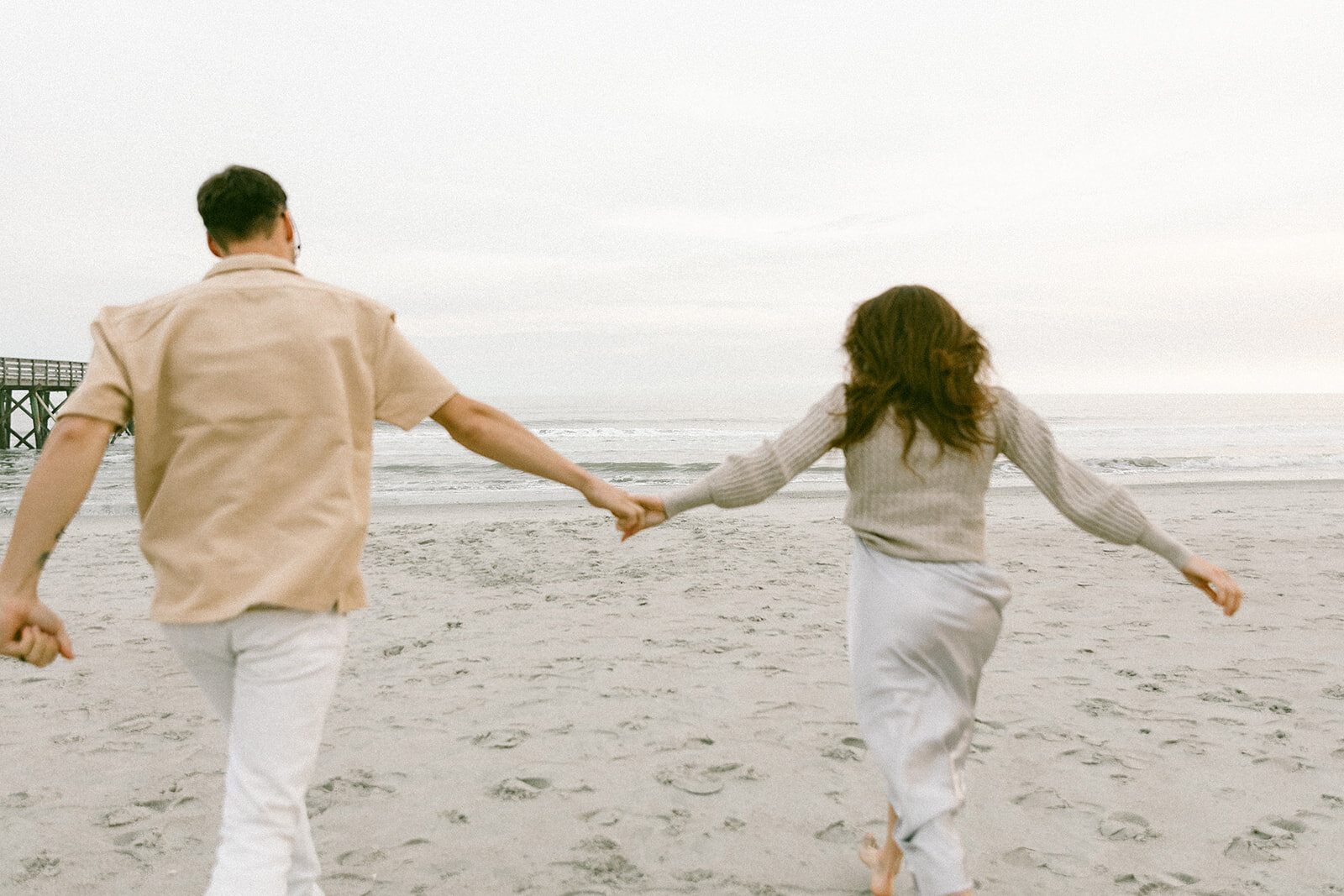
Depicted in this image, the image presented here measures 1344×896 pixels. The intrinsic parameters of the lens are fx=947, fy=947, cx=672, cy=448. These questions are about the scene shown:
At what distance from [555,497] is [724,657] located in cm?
1105

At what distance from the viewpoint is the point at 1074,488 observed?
105 inches

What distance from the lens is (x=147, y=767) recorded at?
13.3ft

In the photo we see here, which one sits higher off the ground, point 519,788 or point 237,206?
point 237,206

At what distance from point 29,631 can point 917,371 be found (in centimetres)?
212

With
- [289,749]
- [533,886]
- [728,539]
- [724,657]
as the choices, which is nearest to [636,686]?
[724,657]

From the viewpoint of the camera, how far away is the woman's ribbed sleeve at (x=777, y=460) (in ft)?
8.59

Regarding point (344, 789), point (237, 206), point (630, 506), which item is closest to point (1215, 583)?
point (630, 506)

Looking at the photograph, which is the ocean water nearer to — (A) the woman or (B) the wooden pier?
(B) the wooden pier

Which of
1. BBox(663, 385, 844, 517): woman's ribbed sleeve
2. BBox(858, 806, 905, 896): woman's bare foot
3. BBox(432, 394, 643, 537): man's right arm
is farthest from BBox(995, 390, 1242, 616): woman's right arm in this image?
BBox(432, 394, 643, 537): man's right arm

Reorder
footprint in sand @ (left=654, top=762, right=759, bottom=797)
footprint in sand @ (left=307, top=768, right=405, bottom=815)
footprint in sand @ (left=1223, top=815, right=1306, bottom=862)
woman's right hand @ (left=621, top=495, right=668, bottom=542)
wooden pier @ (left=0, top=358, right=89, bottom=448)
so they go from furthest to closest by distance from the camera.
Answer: wooden pier @ (left=0, top=358, right=89, bottom=448), footprint in sand @ (left=654, top=762, right=759, bottom=797), footprint in sand @ (left=307, top=768, right=405, bottom=815), footprint in sand @ (left=1223, top=815, right=1306, bottom=862), woman's right hand @ (left=621, top=495, right=668, bottom=542)

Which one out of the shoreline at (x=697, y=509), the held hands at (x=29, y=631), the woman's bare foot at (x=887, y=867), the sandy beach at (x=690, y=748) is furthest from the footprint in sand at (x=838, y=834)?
the shoreline at (x=697, y=509)

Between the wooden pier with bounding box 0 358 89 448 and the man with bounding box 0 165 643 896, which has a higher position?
the man with bounding box 0 165 643 896

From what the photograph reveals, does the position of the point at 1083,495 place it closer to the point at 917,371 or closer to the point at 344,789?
the point at 917,371

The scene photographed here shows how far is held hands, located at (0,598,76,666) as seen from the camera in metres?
1.91
